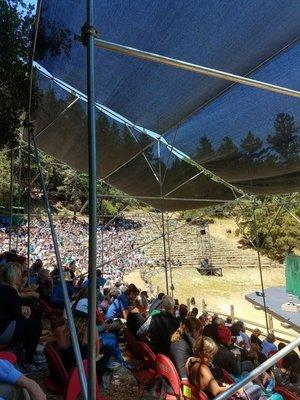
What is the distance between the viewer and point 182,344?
120 inches

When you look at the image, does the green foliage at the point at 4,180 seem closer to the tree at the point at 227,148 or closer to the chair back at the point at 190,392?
the tree at the point at 227,148

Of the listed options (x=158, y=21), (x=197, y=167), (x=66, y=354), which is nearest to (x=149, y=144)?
(x=197, y=167)

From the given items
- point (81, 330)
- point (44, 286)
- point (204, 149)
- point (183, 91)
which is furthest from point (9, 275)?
point (204, 149)

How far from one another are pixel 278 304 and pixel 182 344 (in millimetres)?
11686

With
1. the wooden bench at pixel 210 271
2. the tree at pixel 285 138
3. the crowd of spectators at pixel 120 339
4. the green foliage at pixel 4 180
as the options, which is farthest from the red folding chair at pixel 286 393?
the green foliage at pixel 4 180

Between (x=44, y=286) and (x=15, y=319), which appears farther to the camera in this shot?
(x=44, y=286)

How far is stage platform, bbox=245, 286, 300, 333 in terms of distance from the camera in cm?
1116

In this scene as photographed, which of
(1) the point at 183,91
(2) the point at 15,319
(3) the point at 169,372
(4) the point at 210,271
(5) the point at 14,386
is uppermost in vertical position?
(1) the point at 183,91

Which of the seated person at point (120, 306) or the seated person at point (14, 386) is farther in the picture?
the seated person at point (120, 306)

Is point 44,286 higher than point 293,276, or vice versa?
point 44,286

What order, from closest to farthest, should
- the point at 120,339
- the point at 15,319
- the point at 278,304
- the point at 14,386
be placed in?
the point at 14,386
the point at 15,319
the point at 120,339
the point at 278,304

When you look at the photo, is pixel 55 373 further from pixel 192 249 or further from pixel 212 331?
pixel 192 249

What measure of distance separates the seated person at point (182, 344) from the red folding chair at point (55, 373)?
87cm

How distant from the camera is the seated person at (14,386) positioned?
5.40 ft
